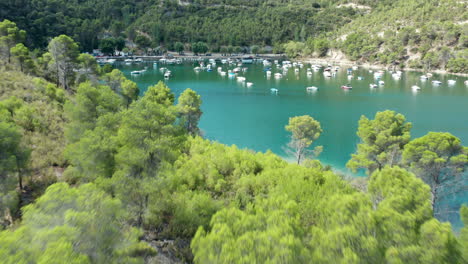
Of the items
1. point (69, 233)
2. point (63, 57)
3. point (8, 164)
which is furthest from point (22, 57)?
point (69, 233)

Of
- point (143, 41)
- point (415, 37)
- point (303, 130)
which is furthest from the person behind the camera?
point (143, 41)

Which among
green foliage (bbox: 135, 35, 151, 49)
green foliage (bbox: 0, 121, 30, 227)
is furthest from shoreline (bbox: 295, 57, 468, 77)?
green foliage (bbox: 0, 121, 30, 227)

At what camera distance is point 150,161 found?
511 inches

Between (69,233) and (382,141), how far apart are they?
17.0m

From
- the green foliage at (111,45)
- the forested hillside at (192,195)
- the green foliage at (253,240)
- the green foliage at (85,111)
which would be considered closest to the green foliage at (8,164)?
the forested hillside at (192,195)

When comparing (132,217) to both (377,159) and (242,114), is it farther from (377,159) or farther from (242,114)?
(242,114)

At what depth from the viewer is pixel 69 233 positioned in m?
6.66

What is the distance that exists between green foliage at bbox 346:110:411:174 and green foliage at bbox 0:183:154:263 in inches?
587

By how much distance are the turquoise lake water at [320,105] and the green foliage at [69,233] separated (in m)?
19.6

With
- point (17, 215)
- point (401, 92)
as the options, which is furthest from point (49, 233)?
point (401, 92)

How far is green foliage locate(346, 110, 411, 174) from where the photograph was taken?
18453 mm

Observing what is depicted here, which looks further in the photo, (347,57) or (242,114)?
(347,57)

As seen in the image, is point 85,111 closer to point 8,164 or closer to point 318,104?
point 8,164

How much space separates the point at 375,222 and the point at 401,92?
182 feet
